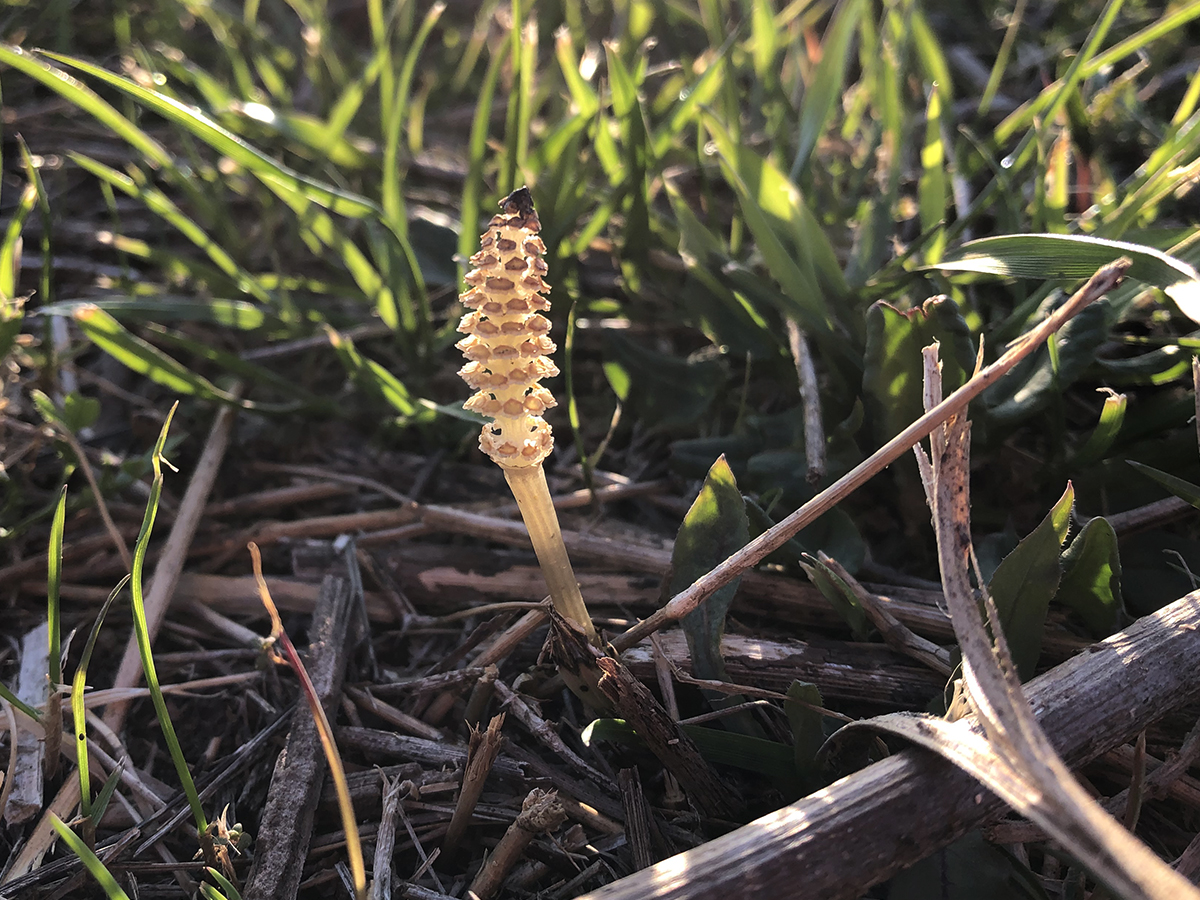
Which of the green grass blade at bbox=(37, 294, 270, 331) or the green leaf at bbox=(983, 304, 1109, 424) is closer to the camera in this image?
the green leaf at bbox=(983, 304, 1109, 424)

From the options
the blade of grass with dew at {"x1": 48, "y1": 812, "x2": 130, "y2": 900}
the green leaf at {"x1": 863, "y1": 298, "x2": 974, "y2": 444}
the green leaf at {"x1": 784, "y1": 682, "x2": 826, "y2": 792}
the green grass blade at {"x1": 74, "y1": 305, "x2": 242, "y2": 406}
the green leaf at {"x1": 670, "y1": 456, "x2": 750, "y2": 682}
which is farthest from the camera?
the green grass blade at {"x1": 74, "y1": 305, "x2": 242, "y2": 406}

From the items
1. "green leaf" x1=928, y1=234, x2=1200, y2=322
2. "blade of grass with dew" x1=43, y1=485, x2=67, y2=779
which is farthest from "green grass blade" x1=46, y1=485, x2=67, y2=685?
"green leaf" x1=928, y1=234, x2=1200, y2=322

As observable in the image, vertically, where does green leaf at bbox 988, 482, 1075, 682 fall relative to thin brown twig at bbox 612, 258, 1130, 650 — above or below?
below

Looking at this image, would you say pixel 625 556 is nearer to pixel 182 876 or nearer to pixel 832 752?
pixel 832 752

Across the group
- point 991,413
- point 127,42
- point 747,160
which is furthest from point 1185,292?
point 127,42

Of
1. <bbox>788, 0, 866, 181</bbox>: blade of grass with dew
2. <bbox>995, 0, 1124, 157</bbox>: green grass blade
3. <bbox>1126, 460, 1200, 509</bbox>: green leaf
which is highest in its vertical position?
<bbox>788, 0, 866, 181</bbox>: blade of grass with dew

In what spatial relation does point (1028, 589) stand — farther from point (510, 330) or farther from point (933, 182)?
point (933, 182)

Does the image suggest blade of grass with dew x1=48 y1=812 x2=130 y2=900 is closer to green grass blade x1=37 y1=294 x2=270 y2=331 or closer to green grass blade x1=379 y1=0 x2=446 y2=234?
green grass blade x1=37 y1=294 x2=270 y2=331

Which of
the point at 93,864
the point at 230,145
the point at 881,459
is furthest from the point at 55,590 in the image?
the point at 881,459
